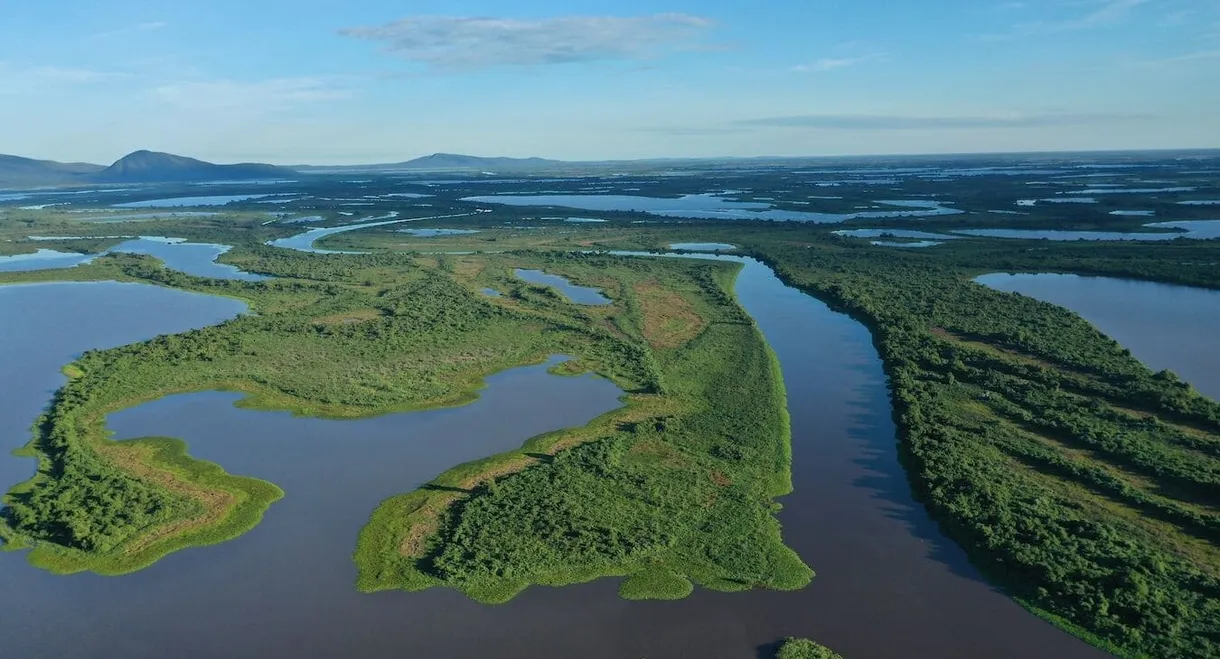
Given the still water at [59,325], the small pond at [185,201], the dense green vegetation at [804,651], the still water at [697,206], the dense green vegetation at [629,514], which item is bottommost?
the dense green vegetation at [804,651]

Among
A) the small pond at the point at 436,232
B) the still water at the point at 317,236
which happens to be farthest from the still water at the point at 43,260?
the small pond at the point at 436,232

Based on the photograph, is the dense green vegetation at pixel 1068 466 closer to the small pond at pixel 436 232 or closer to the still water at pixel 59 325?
the still water at pixel 59 325

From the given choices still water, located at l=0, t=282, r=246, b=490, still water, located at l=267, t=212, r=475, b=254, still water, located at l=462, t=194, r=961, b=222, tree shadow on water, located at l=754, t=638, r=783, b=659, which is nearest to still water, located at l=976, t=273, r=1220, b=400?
tree shadow on water, located at l=754, t=638, r=783, b=659

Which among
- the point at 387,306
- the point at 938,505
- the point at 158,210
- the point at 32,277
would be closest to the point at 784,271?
the point at 387,306

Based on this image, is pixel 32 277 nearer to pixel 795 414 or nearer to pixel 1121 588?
pixel 795 414

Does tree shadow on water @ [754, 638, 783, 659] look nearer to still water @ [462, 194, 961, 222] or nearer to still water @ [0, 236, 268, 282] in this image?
still water @ [0, 236, 268, 282]

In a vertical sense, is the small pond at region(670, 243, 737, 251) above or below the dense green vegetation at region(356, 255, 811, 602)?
above
